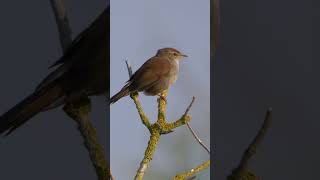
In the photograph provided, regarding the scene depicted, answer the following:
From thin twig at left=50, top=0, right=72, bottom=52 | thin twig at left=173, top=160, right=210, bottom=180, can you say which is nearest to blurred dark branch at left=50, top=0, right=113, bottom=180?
thin twig at left=50, top=0, right=72, bottom=52

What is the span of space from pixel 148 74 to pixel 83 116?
0.16m

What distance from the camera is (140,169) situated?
0.89m

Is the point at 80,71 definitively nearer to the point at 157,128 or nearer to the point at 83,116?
the point at 83,116

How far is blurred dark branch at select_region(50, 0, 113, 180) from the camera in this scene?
952 millimetres

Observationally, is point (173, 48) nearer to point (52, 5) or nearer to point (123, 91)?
point (123, 91)

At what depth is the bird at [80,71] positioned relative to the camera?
1.23 metres

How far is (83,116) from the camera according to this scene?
1.10 meters
